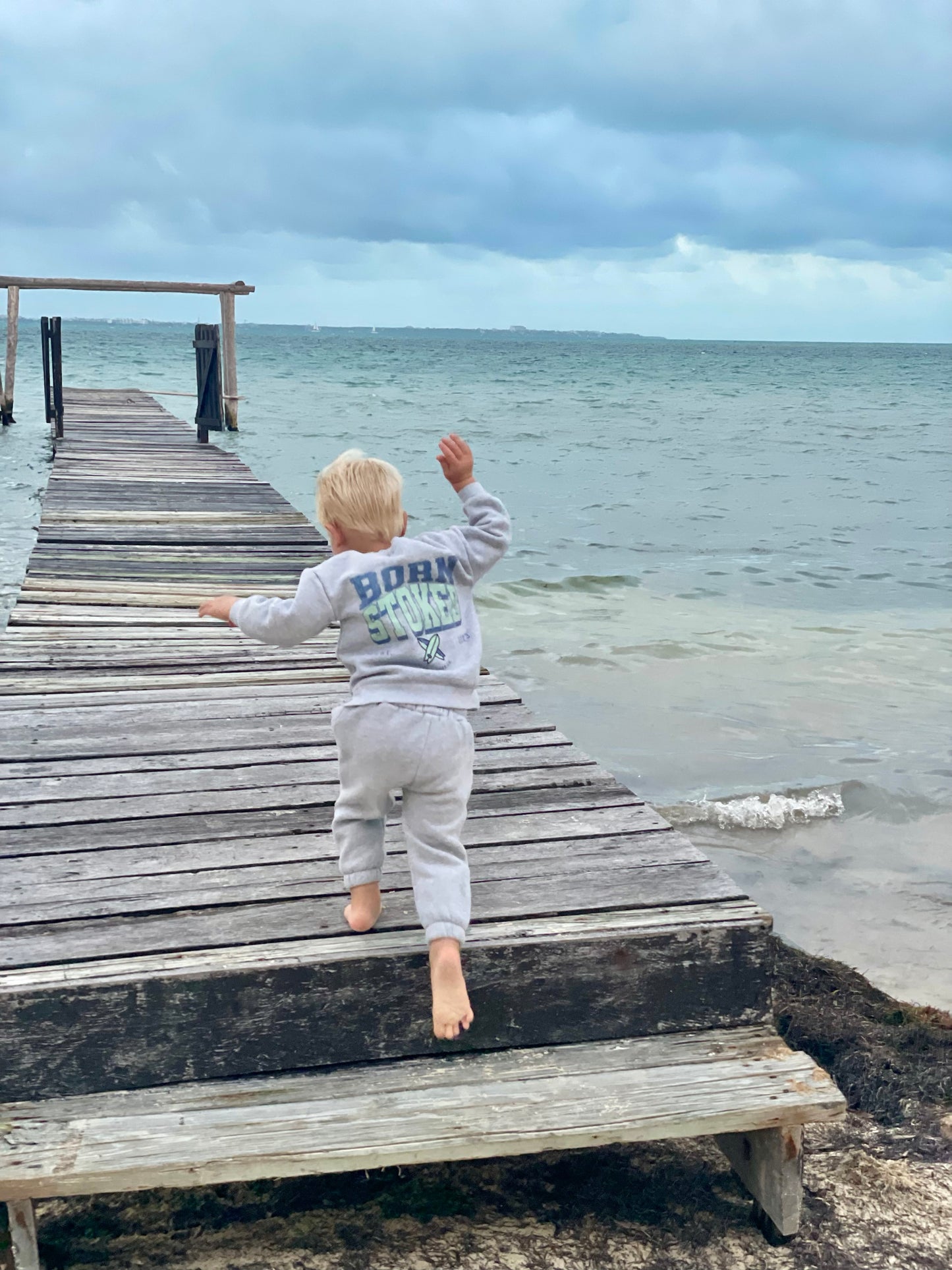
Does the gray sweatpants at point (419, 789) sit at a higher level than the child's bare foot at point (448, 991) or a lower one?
higher

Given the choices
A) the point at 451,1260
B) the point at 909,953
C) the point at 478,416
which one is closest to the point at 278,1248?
the point at 451,1260

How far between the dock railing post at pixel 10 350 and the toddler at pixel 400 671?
16501 millimetres

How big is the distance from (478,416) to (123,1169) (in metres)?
33.7

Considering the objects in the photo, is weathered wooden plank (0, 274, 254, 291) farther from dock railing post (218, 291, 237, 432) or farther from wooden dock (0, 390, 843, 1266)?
wooden dock (0, 390, 843, 1266)

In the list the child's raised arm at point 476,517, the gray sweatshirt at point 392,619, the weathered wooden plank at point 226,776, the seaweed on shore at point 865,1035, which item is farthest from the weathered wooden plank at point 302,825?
the child's raised arm at point 476,517

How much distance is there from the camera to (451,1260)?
252cm

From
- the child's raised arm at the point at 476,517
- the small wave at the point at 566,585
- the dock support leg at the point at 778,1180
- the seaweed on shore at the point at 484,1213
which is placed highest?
the child's raised arm at the point at 476,517

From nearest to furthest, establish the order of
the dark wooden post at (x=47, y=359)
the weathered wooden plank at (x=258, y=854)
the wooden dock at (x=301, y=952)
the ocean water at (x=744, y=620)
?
the wooden dock at (x=301, y=952) < the weathered wooden plank at (x=258, y=854) < the ocean water at (x=744, y=620) < the dark wooden post at (x=47, y=359)

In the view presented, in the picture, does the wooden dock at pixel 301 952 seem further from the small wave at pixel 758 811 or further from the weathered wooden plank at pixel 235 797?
the small wave at pixel 758 811

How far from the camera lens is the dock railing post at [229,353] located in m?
18.1

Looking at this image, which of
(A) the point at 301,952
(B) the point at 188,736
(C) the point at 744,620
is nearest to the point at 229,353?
(C) the point at 744,620

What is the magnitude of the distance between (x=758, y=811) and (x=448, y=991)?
394cm

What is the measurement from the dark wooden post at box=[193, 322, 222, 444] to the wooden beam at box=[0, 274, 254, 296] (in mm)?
576

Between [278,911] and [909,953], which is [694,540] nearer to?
[909,953]
